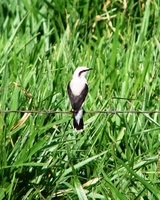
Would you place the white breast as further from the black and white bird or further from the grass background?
the grass background

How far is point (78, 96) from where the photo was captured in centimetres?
402

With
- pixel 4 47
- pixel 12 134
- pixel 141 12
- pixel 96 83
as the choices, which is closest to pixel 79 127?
pixel 12 134

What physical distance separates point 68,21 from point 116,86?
4.36 ft

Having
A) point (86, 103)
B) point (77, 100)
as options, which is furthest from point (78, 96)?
point (86, 103)

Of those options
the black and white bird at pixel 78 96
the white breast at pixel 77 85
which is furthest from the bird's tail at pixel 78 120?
the white breast at pixel 77 85

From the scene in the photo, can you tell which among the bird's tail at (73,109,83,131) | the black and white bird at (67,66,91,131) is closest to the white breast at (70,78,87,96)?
the black and white bird at (67,66,91,131)

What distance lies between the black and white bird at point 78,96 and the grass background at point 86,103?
0.20ft

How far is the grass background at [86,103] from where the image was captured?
3811 mm

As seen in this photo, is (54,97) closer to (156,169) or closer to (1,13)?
(156,169)

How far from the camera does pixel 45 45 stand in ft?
19.1

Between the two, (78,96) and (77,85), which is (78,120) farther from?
(77,85)

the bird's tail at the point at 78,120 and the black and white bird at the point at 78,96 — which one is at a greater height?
the black and white bird at the point at 78,96

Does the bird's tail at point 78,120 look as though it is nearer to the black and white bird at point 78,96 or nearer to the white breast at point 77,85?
the black and white bird at point 78,96

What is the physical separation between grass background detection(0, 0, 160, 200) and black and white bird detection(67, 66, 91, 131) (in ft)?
0.20
